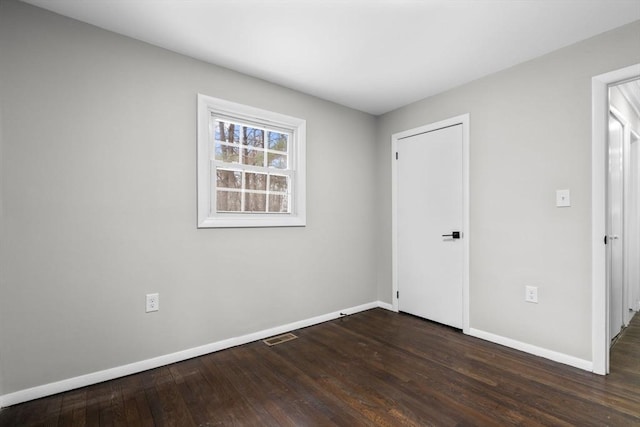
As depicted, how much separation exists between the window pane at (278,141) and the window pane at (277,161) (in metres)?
0.07

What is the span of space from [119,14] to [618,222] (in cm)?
441

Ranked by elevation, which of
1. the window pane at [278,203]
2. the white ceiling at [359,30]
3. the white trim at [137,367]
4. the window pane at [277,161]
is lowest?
the white trim at [137,367]

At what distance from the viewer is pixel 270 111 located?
2.89 m

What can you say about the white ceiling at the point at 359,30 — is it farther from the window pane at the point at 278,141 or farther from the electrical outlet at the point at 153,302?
the electrical outlet at the point at 153,302

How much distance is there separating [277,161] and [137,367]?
6.70 ft

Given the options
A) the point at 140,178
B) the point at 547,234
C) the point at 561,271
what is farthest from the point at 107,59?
the point at 561,271

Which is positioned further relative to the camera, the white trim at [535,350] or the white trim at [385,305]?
the white trim at [385,305]

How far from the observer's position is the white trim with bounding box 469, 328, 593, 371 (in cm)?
220

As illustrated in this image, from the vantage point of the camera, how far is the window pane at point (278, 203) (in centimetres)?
300

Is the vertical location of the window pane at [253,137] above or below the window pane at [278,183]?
above

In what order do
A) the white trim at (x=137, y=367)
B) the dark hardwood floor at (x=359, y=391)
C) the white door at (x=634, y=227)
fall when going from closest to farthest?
the dark hardwood floor at (x=359, y=391) → the white trim at (x=137, y=367) → the white door at (x=634, y=227)

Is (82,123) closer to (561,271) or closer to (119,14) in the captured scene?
(119,14)

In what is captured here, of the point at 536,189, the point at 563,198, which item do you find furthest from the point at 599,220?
the point at 536,189


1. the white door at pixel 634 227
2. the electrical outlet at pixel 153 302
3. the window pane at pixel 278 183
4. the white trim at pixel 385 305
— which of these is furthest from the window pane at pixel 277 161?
the white door at pixel 634 227
